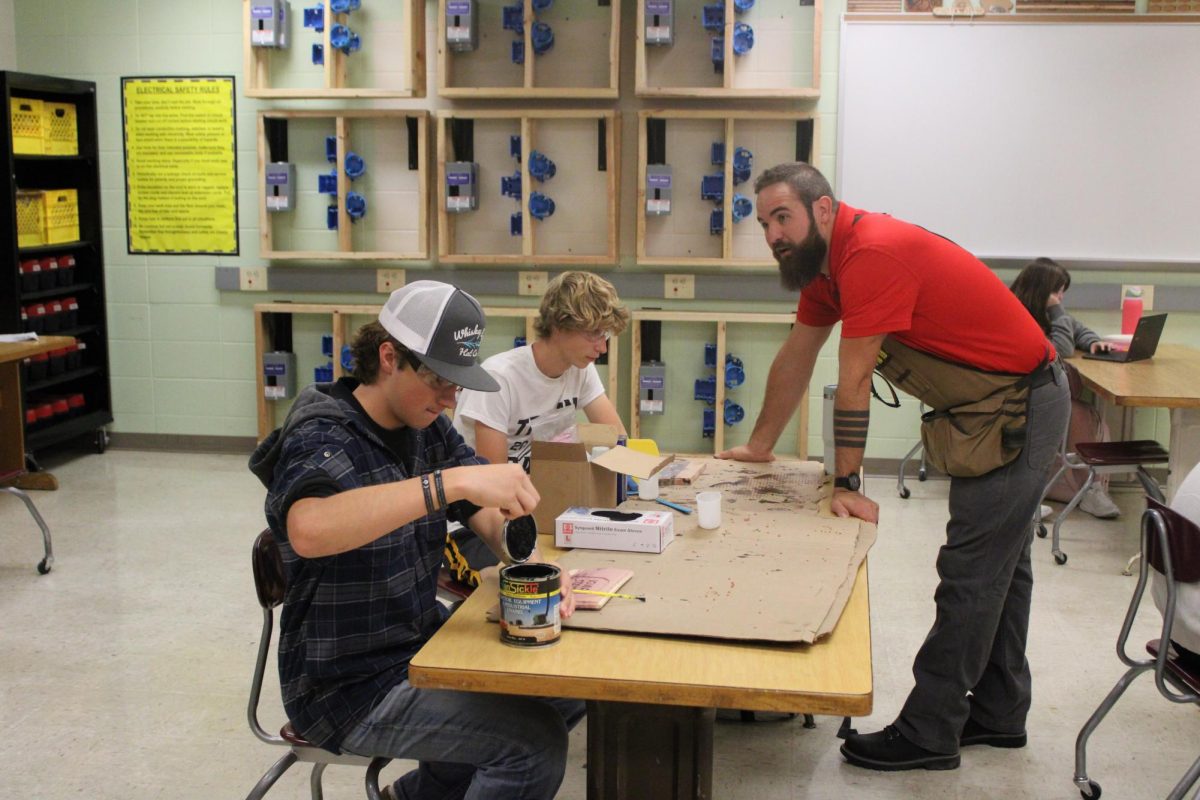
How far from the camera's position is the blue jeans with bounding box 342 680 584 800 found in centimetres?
191

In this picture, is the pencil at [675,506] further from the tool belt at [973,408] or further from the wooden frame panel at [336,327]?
the wooden frame panel at [336,327]

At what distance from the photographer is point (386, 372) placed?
6.53ft

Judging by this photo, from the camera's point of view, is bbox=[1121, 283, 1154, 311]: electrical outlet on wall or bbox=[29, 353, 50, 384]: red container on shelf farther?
bbox=[29, 353, 50, 384]: red container on shelf

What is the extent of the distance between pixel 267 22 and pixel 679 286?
252 centimetres

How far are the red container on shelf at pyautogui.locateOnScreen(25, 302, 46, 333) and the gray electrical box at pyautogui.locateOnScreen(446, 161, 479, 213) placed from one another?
2225 millimetres

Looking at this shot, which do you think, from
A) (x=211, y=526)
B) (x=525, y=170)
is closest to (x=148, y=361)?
(x=211, y=526)

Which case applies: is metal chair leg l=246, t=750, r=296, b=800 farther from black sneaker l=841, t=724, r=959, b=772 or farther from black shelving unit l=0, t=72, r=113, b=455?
black shelving unit l=0, t=72, r=113, b=455

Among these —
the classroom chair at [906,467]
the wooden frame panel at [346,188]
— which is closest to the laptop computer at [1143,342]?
the classroom chair at [906,467]

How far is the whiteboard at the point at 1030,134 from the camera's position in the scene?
5684 millimetres

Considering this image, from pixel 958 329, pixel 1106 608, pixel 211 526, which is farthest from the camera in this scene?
pixel 211 526

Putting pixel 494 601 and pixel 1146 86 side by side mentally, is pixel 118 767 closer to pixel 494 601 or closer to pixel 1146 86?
pixel 494 601

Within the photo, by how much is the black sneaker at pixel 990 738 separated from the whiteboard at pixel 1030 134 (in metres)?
3.28

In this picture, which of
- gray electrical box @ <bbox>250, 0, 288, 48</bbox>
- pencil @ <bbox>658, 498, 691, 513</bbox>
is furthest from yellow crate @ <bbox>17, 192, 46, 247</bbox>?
pencil @ <bbox>658, 498, 691, 513</bbox>

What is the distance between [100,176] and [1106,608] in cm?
554
